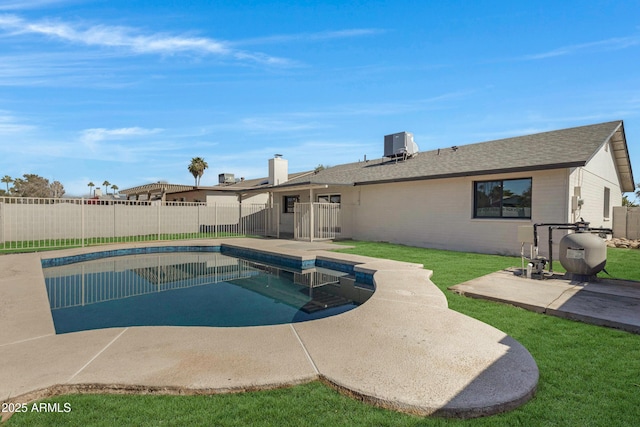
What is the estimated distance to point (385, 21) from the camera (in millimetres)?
10227

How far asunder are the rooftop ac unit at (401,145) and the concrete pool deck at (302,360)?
13.2 meters

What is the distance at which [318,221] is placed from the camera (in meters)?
15.3

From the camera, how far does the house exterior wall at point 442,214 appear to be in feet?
32.1

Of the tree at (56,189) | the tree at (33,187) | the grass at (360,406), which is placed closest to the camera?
the grass at (360,406)

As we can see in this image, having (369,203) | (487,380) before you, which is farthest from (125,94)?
(487,380)

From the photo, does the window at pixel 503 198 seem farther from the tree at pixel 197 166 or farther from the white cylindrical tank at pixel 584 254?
the tree at pixel 197 166

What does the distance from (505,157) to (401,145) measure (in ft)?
20.0

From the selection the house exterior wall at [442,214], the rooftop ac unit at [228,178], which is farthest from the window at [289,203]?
the rooftop ac unit at [228,178]

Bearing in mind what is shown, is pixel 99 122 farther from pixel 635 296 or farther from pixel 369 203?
pixel 635 296

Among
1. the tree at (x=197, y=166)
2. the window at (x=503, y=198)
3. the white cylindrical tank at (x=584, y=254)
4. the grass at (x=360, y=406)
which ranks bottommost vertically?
the grass at (x=360, y=406)

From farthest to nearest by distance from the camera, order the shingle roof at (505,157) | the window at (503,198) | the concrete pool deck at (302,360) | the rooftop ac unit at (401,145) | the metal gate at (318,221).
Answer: the rooftop ac unit at (401,145), the metal gate at (318,221), the window at (503,198), the shingle roof at (505,157), the concrete pool deck at (302,360)

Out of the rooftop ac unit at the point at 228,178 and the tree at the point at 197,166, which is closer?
the rooftop ac unit at the point at 228,178

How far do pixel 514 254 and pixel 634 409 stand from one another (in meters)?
8.84

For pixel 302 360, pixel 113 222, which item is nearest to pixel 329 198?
pixel 113 222
